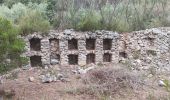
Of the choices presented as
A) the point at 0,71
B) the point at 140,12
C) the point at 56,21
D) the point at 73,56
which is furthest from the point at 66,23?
the point at 0,71

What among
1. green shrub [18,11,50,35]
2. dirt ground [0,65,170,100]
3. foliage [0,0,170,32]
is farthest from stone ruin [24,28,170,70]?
dirt ground [0,65,170,100]

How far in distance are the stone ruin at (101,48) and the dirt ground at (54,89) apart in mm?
1020

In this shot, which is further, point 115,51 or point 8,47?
point 115,51

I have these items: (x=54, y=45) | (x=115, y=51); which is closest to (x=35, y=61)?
(x=54, y=45)

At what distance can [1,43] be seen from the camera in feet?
27.6

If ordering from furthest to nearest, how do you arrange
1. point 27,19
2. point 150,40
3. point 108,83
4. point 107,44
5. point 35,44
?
1. point 150,40
2. point 107,44
3. point 35,44
4. point 27,19
5. point 108,83

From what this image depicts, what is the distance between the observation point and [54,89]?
10.2m

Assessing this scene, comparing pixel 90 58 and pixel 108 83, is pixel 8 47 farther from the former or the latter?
pixel 90 58

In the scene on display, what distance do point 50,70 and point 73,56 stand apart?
142 cm

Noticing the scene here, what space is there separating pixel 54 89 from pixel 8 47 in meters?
2.28

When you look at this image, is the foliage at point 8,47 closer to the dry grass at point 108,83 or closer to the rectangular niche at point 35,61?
the dry grass at point 108,83

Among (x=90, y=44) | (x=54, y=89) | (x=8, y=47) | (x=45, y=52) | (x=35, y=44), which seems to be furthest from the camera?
(x=90, y=44)

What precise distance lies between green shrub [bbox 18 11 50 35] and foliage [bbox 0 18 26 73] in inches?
131

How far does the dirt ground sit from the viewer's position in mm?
9617
